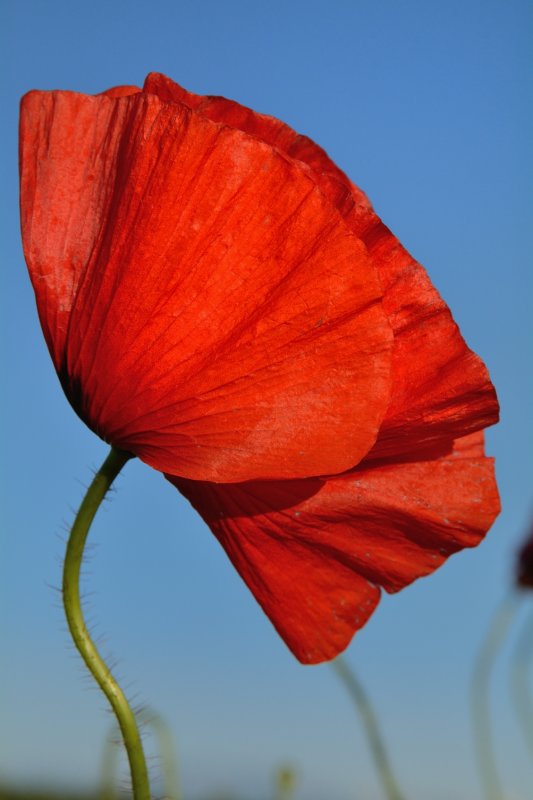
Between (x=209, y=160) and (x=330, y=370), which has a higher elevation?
(x=209, y=160)

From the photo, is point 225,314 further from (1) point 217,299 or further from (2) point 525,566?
(2) point 525,566

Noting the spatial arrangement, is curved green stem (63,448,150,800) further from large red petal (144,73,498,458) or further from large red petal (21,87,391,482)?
large red petal (144,73,498,458)

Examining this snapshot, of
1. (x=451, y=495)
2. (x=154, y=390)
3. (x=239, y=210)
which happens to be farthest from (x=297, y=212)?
(x=451, y=495)

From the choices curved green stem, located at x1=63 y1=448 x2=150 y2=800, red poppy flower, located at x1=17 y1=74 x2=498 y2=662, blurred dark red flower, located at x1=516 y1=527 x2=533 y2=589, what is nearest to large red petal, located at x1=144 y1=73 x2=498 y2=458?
red poppy flower, located at x1=17 y1=74 x2=498 y2=662

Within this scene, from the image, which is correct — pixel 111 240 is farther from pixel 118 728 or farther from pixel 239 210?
pixel 118 728

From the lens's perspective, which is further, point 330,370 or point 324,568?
point 324,568

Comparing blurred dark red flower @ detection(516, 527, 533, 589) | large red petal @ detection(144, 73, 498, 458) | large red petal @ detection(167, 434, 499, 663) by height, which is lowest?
blurred dark red flower @ detection(516, 527, 533, 589)

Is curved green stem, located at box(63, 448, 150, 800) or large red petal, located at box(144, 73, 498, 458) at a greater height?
large red petal, located at box(144, 73, 498, 458)
